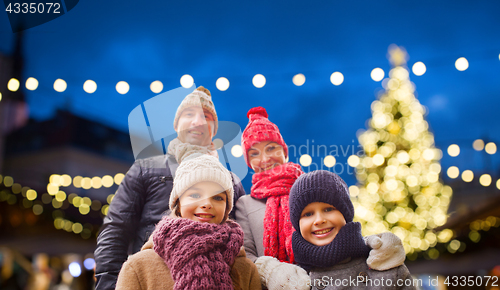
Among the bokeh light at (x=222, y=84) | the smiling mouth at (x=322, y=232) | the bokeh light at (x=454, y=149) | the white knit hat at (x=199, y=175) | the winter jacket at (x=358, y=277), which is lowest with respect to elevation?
the winter jacket at (x=358, y=277)

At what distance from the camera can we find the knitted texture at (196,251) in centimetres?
155

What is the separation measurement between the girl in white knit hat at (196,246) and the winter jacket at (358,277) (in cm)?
33

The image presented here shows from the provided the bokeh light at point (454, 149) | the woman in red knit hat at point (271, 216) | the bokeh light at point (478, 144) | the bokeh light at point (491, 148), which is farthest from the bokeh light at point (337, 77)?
the bokeh light at point (478, 144)

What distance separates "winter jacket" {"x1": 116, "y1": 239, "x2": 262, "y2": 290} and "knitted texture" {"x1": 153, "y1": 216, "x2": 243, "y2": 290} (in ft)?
0.16

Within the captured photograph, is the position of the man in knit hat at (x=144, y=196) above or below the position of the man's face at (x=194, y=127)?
below

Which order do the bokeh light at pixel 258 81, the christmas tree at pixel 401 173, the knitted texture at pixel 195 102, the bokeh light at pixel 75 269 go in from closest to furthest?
the knitted texture at pixel 195 102 < the bokeh light at pixel 258 81 < the christmas tree at pixel 401 173 < the bokeh light at pixel 75 269

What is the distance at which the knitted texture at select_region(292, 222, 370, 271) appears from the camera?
1742 mm

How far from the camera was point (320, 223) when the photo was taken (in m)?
1.81

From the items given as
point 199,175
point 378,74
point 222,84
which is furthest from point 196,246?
point 378,74

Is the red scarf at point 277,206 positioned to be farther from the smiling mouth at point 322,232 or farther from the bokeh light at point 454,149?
the bokeh light at point 454,149

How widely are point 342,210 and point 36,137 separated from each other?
12441mm

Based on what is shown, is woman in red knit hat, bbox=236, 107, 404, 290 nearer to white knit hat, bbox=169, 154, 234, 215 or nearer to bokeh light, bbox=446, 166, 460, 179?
white knit hat, bbox=169, 154, 234, 215

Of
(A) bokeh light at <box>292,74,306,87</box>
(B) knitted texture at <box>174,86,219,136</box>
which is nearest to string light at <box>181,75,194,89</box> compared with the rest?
(B) knitted texture at <box>174,86,219,136</box>

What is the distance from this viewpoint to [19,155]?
10.7 metres
